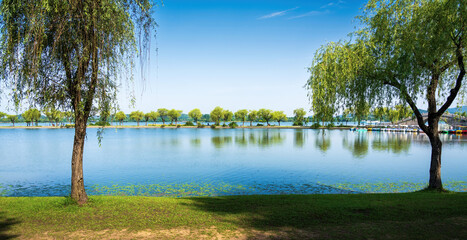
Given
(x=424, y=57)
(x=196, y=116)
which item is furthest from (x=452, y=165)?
(x=196, y=116)

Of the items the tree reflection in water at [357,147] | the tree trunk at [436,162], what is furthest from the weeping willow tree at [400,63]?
the tree reflection in water at [357,147]

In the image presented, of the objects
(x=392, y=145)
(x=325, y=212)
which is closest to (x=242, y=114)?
(x=392, y=145)

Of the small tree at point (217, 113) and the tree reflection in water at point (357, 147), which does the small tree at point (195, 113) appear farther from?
the tree reflection in water at point (357, 147)

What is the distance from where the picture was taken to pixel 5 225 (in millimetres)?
7355

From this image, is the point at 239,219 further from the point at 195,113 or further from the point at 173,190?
the point at 195,113

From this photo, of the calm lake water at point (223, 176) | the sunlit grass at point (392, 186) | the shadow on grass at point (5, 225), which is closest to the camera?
the shadow on grass at point (5, 225)

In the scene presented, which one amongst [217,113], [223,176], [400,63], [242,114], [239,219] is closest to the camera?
[239,219]

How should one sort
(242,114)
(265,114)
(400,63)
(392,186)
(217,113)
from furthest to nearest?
1. (242,114)
2. (265,114)
3. (217,113)
4. (392,186)
5. (400,63)

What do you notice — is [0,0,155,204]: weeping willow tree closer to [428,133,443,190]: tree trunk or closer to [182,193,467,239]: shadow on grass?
[182,193,467,239]: shadow on grass

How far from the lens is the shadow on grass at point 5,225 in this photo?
663 centimetres

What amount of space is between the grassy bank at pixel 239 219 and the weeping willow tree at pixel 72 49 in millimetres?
1540

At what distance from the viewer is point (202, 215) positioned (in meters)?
8.55

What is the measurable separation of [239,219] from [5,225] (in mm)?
6549

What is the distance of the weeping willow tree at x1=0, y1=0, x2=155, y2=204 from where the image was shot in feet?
26.3
